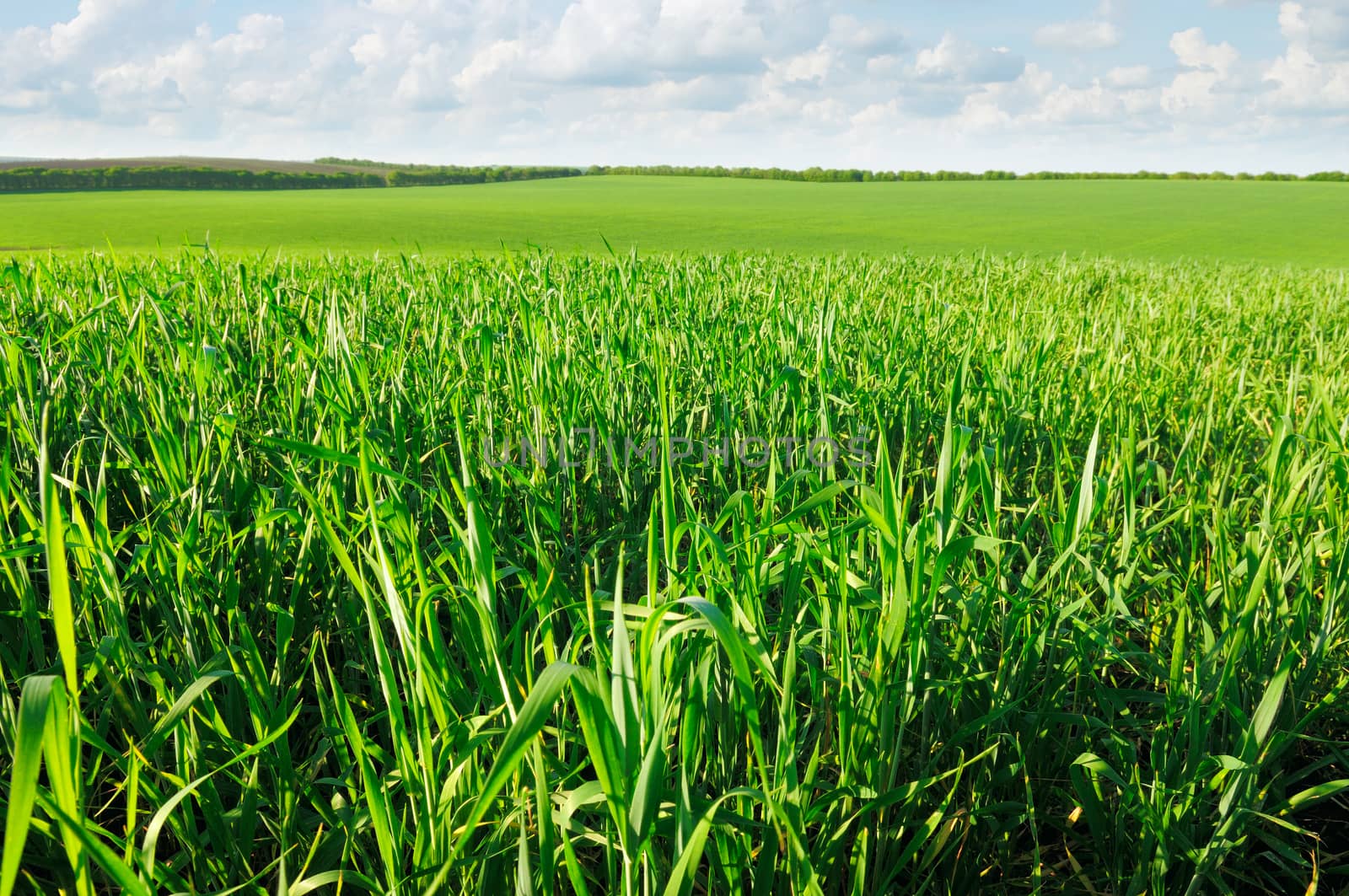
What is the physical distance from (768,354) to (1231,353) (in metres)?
2.53

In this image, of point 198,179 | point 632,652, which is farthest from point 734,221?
point 198,179

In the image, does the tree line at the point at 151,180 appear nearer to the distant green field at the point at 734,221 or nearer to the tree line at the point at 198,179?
the tree line at the point at 198,179

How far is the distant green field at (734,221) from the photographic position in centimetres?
1634

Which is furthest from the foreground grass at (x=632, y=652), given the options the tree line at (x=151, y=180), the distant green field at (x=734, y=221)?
the tree line at (x=151, y=180)

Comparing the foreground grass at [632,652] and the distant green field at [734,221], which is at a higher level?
the distant green field at [734,221]

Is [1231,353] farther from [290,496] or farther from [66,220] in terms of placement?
[66,220]

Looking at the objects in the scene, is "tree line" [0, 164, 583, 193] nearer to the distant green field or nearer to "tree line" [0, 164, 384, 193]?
"tree line" [0, 164, 384, 193]

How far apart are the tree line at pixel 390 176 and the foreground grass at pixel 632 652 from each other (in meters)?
43.1

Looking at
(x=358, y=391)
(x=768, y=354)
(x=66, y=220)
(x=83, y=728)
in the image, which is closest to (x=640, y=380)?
(x=768, y=354)

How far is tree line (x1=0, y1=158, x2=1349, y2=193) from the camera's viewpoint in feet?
118

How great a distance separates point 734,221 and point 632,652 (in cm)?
2170

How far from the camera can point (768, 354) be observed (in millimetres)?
2201

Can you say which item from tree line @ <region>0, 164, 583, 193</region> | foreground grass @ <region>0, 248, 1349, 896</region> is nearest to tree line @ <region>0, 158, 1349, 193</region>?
tree line @ <region>0, 164, 583, 193</region>

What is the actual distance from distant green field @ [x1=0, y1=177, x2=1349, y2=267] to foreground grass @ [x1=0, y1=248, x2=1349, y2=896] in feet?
30.9
